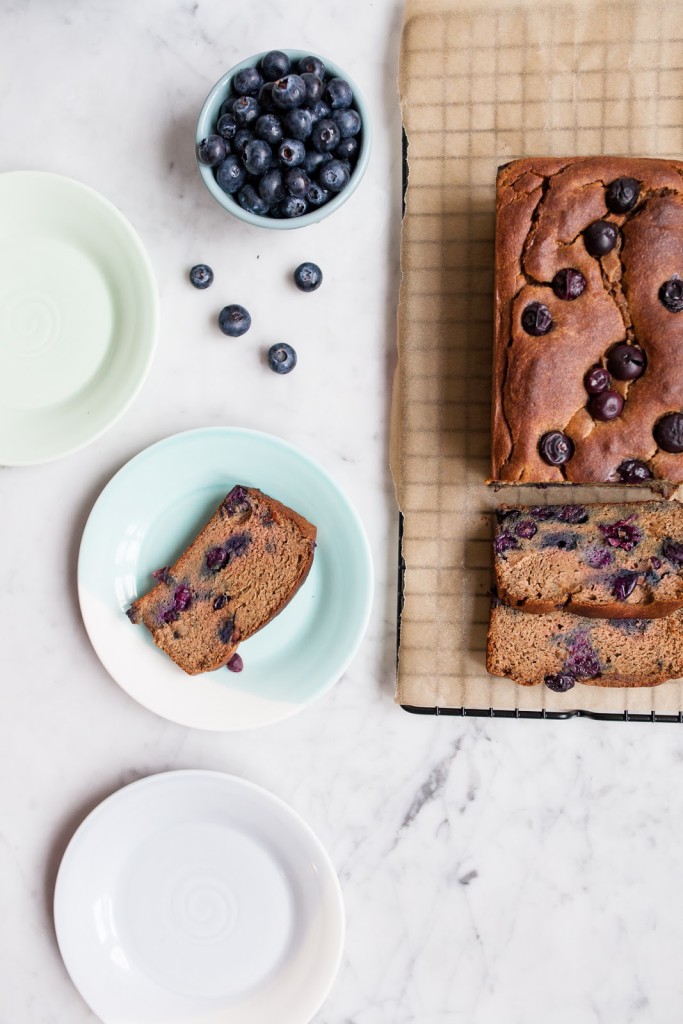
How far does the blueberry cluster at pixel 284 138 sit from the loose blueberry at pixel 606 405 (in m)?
0.76

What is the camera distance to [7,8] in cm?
208

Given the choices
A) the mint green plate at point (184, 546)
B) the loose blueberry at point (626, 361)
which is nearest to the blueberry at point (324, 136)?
the mint green plate at point (184, 546)

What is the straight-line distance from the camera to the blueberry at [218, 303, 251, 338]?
6.64 feet

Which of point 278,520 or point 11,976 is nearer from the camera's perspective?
point 278,520

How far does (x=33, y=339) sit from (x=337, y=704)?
4.08 feet

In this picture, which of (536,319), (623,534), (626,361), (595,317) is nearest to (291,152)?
(536,319)

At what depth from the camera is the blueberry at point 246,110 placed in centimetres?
→ 182

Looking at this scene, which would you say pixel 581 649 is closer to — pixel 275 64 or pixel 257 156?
pixel 257 156

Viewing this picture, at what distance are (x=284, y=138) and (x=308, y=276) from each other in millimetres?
Answer: 328

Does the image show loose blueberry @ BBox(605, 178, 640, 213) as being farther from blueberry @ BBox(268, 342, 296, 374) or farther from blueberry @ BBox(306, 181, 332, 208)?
blueberry @ BBox(268, 342, 296, 374)

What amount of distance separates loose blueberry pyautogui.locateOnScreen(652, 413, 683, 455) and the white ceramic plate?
49.9 inches

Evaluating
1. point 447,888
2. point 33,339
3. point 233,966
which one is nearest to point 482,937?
point 447,888

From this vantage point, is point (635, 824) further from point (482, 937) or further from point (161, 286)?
point (161, 286)

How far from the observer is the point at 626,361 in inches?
67.6
